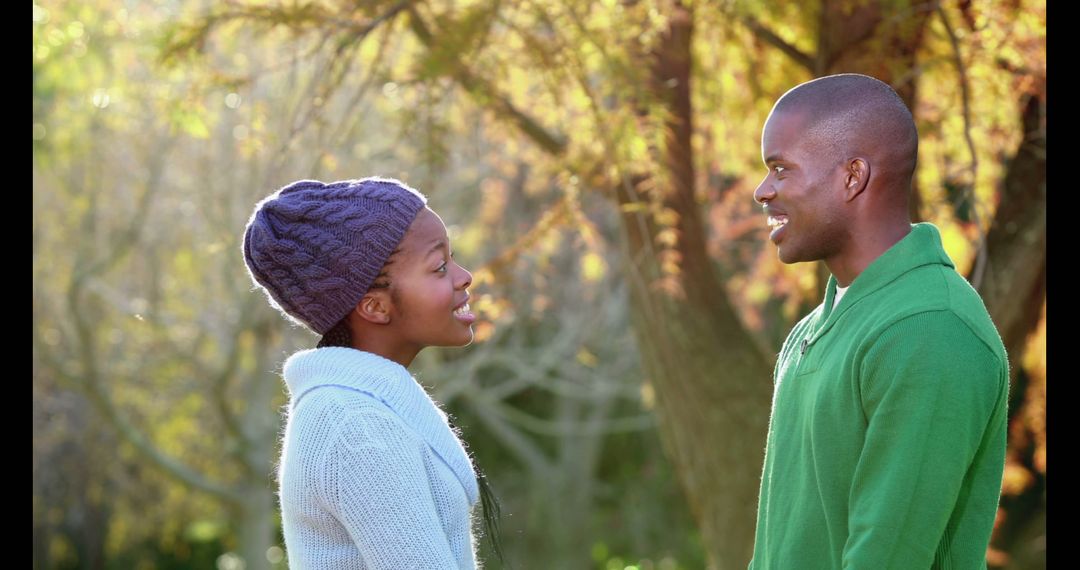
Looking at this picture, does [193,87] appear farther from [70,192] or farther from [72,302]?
[70,192]

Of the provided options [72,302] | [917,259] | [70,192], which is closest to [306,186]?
[917,259]

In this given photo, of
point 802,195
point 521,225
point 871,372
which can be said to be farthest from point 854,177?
point 521,225

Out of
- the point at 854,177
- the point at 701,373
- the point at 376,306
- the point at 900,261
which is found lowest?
the point at 701,373

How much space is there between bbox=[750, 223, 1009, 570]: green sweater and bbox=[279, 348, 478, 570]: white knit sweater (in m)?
0.60

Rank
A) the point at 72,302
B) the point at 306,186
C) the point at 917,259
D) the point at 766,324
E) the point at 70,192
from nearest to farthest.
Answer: the point at 917,259
the point at 306,186
the point at 72,302
the point at 70,192
the point at 766,324

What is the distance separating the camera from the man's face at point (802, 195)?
2.12m

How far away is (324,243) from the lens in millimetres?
2072

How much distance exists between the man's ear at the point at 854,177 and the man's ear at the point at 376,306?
0.85 metres

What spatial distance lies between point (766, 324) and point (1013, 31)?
870cm

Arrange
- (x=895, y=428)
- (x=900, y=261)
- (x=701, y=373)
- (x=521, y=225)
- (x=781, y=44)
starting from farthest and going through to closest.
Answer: (x=521, y=225)
(x=701, y=373)
(x=781, y=44)
(x=900, y=261)
(x=895, y=428)

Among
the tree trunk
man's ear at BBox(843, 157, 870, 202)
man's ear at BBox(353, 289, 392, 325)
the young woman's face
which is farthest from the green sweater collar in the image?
the tree trunk

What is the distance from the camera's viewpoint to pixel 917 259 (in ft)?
6.65

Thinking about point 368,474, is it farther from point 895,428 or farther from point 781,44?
point 781,44

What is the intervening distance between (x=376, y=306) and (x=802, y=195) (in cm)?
80
